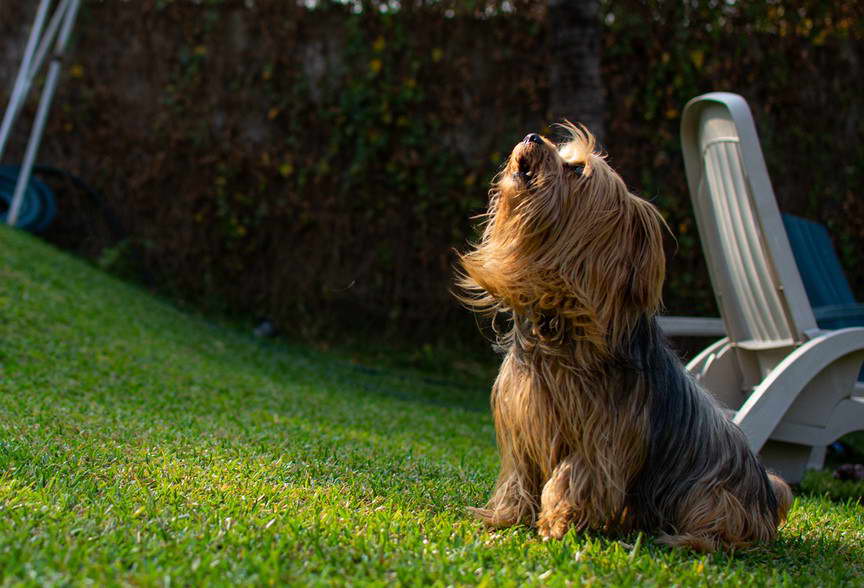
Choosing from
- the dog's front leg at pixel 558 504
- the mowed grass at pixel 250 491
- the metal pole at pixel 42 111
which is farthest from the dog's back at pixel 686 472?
the metal pole at pixel 42 111

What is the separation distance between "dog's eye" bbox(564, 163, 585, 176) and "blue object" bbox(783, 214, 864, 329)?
3.13 metres

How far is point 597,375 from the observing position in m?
2.84

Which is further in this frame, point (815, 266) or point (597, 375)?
point (815, 266)

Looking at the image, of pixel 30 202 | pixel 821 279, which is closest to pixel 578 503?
pixel 821 279

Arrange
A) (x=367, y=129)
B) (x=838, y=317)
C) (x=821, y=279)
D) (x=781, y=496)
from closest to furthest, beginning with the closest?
(x=781, y=496) < (x=838, y=317) < (x=821, y=279) < (x=367, y=129)

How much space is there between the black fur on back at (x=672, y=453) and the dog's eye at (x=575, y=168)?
0.53 metres

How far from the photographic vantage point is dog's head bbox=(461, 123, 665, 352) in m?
2.77

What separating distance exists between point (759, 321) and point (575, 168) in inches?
80.0

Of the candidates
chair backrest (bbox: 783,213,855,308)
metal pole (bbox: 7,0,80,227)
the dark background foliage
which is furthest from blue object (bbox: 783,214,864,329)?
metal pole (bbox: 7,0,80,227)

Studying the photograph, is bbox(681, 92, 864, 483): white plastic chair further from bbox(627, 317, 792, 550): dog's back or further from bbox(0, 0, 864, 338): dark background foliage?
bbox(0, 0, 864, 338): dark background foliage

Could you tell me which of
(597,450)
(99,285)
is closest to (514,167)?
(597,450)

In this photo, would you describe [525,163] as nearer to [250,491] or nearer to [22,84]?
[250,491]

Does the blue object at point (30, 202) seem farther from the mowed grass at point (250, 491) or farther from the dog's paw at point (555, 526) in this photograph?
the dog's paw at point (555, 526)

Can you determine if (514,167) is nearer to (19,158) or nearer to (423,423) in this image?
(423,423)
